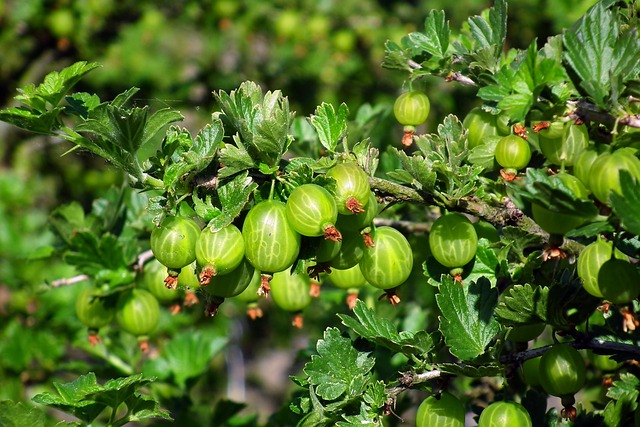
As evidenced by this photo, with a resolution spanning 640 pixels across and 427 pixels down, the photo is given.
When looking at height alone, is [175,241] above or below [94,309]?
above

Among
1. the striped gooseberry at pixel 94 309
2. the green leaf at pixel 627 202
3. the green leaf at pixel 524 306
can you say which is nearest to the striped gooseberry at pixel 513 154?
the green leaf at pixel 524 306

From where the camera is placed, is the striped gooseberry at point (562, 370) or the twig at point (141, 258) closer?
the striped gooseberry at point (562, 370)

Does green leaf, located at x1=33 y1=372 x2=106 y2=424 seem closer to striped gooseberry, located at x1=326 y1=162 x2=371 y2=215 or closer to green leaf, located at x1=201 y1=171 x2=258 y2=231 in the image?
green leaf, located at x1=201 y1=171 x2=258 y2=231

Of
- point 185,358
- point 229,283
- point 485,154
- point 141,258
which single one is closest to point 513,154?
point 485,154

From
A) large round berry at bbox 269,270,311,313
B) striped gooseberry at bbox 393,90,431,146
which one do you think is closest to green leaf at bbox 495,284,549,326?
Answer: striped gooseberry at bbox 393,90,431,146

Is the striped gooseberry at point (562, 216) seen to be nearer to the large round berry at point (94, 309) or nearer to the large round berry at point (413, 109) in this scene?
the large round berry at point (413, 109)

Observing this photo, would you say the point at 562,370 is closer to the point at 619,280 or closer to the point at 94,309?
the point at 619,280
